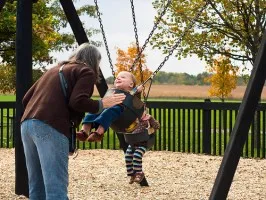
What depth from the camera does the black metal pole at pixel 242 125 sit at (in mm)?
3783

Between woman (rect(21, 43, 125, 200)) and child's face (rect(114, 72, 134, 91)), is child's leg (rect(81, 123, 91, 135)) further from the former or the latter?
child's face (rect(114, 72, 134, 91))

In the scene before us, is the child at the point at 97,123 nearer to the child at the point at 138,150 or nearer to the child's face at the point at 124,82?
the child's face at the point at 124,82

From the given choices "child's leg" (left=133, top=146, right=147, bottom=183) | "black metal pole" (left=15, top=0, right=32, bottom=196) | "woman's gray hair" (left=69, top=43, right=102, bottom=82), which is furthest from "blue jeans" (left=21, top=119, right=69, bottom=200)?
"child's leg" (left=133, top=146, right=147, bottom=183)

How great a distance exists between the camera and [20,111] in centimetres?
590

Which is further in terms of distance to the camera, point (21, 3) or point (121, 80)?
point (21, 3)

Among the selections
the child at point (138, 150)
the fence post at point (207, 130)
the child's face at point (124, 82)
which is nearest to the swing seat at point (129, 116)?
the child's face at point (124, 82)

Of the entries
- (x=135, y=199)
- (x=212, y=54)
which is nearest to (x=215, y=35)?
(x=212, y=54)

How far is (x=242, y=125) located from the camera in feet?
12.5

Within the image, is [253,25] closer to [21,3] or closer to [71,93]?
[21,3]

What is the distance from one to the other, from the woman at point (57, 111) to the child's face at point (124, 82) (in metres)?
1.54

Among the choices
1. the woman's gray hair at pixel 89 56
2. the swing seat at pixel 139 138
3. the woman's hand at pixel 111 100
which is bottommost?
the swing seat at pixel 139 138

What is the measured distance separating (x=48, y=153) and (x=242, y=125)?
3.90ft

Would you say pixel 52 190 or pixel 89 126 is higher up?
pixel 89 126

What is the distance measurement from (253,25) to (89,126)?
413 inches
